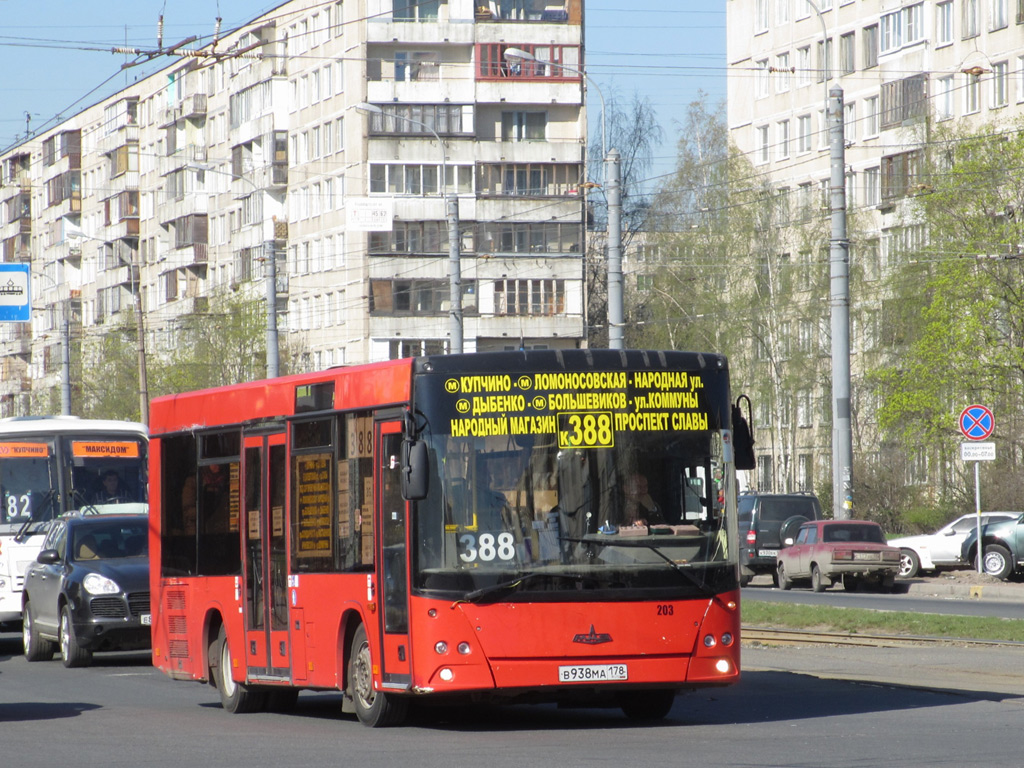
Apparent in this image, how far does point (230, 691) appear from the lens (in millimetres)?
16219

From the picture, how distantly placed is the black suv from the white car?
217 centimetres

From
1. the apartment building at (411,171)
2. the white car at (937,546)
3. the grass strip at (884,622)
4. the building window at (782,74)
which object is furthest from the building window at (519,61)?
the grass strip at (884,622)

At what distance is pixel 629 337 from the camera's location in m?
86.2

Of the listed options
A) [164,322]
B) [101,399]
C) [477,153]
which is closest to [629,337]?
[477,153]

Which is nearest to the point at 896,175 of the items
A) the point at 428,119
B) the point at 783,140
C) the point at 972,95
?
the point at 972,95

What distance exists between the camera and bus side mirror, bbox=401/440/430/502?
12781 mm

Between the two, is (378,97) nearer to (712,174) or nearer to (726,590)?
(712,174)

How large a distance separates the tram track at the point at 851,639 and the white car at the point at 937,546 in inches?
609

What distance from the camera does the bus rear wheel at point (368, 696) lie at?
1374 cm

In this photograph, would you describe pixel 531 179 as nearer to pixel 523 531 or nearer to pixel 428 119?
pixel 428 119

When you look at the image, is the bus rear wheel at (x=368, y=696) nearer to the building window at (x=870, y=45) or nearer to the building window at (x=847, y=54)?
the building window at (x=870, y=45)

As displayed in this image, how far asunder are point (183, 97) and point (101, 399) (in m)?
25.2

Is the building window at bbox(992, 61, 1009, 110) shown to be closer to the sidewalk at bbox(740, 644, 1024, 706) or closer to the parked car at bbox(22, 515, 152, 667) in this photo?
the sidewalk at bbox(740, 644, 1024, 706)

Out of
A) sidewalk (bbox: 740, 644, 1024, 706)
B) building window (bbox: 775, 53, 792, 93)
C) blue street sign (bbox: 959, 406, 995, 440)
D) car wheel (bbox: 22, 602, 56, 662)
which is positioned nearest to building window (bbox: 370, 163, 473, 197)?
building window (bbox: 775, 53, 792, 93)
